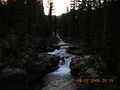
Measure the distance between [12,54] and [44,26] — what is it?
956 inches

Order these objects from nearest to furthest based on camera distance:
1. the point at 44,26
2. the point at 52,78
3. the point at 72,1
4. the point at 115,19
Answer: the point at 115,19
the point at 52,78
the point at 44,26
the point at 72,1

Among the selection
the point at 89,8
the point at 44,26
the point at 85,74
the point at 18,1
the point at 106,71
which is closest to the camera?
the point at 106,71

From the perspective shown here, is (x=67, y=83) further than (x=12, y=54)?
No

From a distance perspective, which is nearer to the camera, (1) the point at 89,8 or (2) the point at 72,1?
(1) the point at 89,8

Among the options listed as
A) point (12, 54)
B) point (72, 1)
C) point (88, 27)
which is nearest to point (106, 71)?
point (12, 54)

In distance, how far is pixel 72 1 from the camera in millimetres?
58031

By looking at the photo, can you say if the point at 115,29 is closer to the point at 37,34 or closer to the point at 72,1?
the point at 37,34

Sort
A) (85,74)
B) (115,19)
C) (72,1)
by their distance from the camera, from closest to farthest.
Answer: (115,19)
(85,74)
(72,1)

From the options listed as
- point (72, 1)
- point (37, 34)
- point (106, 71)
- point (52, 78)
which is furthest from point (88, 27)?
point (72, 1)

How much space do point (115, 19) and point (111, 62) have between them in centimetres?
379

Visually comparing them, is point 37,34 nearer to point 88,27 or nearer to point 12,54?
point 88,27

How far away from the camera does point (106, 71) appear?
1443 cm

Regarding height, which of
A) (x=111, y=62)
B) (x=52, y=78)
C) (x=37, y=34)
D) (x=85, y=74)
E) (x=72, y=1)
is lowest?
(x=52, y=78)

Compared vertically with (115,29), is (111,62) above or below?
below
